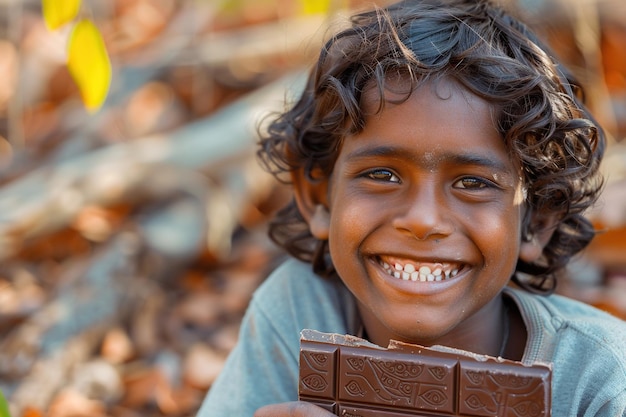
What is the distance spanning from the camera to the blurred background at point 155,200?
3.63 m

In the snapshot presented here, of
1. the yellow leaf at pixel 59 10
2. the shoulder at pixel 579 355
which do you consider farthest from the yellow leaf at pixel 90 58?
the shoulder at pixel 579 355

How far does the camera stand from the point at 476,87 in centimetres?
226

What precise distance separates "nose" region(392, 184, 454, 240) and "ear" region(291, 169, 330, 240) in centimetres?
46

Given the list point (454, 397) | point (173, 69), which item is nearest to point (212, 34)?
point (173, 69)

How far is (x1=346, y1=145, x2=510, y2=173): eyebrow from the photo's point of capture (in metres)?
2.22

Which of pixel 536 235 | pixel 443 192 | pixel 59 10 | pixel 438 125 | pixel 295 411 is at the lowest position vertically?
pixel 295 411

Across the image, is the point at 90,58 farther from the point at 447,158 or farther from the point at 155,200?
the point at 155,200

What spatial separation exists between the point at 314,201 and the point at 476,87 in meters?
0.73

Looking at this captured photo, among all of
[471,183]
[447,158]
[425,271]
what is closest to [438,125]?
[447,158]

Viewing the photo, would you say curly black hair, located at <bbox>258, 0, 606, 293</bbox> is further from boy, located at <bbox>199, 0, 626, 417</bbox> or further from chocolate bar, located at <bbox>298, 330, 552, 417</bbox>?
chocolate bar, located at <bbox>298, 330, 552, 417</bbox>

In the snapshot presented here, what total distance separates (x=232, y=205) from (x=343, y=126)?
2371 millimetres

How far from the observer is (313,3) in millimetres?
3096

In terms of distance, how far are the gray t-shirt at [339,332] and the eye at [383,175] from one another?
600 mm

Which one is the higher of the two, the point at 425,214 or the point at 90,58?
the point at 90,58
